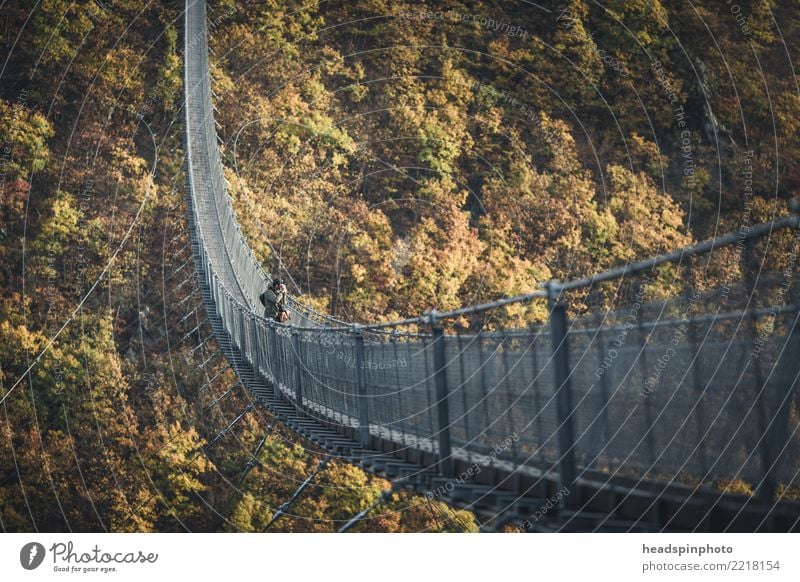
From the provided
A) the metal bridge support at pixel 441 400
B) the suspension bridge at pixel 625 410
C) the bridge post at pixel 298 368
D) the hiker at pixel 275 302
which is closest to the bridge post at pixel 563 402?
the suspension bridge at pixel 625 410

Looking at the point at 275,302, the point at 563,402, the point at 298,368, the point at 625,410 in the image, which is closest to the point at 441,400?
the point at 563,402

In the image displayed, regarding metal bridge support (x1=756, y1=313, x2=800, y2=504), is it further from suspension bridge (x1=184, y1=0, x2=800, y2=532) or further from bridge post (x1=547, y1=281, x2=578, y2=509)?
bridge post (x1=547, y1=281, x2=578, y2=509)

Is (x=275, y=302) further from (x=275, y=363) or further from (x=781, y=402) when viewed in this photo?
(x=781, y=402)

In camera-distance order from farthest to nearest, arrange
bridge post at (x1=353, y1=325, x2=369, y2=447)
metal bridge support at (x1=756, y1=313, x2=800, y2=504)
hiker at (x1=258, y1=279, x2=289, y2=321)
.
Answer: hiker at (x1=258, y1=279, x2=289, y2=321)
bridge post at (x1=353, y1=325, x2=369, y2=447)
metal bridge support at (x1=756, y1=313, x2=800, y2=504)

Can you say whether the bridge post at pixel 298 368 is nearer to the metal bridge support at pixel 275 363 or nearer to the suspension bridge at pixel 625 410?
the metal bridge support at pixel 275 363

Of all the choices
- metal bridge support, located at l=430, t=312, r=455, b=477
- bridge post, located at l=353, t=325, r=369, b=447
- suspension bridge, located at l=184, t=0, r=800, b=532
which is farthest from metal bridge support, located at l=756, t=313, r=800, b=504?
bridge post, located at l=353, t=325, r=369, b=447

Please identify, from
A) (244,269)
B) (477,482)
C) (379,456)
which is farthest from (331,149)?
(477,482)

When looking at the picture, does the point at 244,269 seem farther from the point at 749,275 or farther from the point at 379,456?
the point at 749,275
